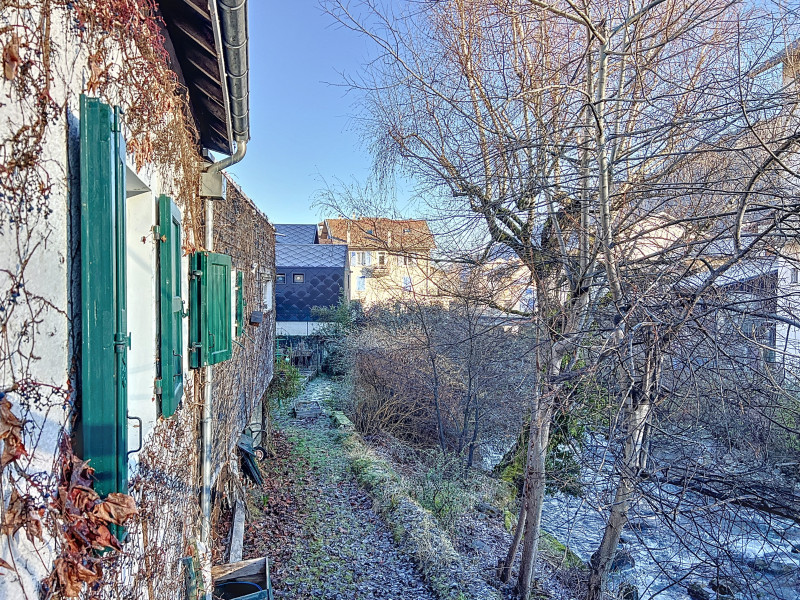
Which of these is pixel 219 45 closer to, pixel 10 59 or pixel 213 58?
pixel 213 58

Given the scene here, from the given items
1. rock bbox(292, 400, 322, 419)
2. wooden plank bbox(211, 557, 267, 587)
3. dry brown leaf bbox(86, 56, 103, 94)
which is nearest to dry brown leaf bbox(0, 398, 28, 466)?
dry brown leaf bbox(86, 56, 103, 94)

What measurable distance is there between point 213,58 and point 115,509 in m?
3.29

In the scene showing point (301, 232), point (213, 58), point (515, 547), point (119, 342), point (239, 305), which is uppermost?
point (301, 232)

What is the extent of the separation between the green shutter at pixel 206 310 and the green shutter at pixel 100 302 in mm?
2383

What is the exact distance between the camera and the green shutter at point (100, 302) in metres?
1.61

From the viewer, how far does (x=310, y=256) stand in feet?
77.8

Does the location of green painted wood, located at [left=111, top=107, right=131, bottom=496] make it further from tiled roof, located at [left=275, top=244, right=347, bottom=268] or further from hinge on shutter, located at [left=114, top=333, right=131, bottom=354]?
tiled roof, located at [left=275, top=244, right=347, bottom=268]

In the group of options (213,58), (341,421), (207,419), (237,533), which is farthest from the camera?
(341,421)

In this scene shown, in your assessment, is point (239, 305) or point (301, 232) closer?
point (239, 305)

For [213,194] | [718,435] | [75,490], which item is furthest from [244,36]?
[718,435]

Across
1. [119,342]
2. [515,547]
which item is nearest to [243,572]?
[515,547]

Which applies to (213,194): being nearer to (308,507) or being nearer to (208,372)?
(208,372)

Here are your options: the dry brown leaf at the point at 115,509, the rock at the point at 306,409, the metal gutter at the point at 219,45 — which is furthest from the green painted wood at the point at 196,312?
the rock at the point at 306,409

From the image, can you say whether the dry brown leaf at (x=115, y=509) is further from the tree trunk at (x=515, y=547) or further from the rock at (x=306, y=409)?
the rock at (x=306, y=409)
